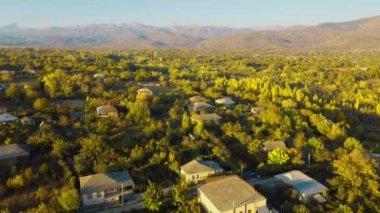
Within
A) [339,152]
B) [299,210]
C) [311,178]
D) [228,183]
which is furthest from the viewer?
[339,152]

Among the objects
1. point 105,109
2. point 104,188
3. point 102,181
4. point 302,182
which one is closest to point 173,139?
point 105,109

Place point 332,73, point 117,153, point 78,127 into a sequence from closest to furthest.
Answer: point 117,153, point 78,127, point 332,73

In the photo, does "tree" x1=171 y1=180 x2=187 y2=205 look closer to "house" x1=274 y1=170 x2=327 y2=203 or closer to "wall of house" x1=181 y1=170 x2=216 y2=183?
"wall of house" x1=181 y1=170 x2=216 y2=183

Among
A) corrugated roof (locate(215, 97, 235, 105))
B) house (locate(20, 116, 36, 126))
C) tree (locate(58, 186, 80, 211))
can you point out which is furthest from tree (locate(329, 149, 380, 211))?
house (locate(20, 116, 36, 126))

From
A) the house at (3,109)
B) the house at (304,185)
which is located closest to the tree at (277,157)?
the house at (304,185)

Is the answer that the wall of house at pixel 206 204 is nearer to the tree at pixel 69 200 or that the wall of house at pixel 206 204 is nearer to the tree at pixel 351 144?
the tree at pixel 69 200

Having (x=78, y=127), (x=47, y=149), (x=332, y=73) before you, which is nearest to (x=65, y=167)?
(x=47, y=149)

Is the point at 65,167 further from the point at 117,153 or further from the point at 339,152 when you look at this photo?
the point at 339,152
